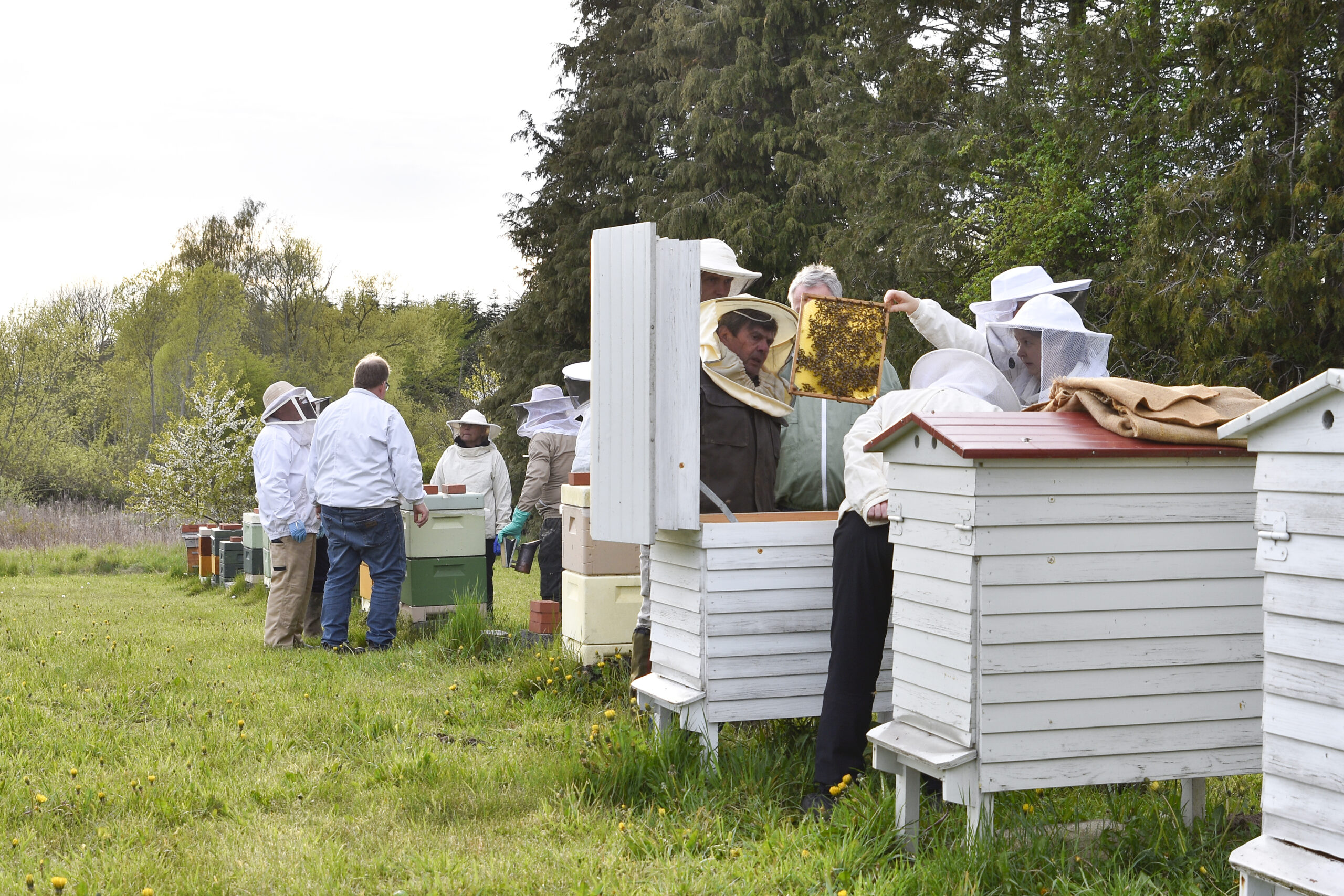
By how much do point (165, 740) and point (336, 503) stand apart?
8.44 feet

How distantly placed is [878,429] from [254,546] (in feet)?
26.0

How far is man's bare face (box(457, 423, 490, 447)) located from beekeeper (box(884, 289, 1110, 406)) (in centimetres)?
538

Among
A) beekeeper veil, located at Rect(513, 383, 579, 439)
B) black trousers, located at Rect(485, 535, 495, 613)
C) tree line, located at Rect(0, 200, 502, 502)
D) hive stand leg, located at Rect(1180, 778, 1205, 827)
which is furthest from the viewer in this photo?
tree line, located at Rect(0, 200, 502, 502)

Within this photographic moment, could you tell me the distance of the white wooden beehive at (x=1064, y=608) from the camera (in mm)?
3043

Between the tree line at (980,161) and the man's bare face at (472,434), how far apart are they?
23.2 ft

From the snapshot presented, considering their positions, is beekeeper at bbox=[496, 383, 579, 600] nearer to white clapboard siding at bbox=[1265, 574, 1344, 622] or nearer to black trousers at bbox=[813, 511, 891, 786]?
black trousers at bbox=[813, 511, 891, 786]

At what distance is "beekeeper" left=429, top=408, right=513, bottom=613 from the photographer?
29.8ft

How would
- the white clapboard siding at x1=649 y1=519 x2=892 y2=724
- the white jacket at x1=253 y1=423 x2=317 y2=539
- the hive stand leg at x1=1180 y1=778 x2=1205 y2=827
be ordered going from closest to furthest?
the hive stand leg at x1=1180 y1=778 x2=1205 y2=827, the white clapboard siding at x1=649 y1=519 x2=892 y2=724, the white jacket at x1=253 y1=423 x2=317 y2=539

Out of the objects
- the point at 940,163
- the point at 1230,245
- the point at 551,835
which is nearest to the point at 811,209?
the point at 940,163

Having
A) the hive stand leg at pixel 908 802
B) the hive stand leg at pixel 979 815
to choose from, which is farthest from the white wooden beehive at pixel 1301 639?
the hive stand leg at pixel 908 802

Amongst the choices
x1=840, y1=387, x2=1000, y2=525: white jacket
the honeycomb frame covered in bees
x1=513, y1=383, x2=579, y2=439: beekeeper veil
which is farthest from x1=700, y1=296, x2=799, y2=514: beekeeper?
x1=513, y1=383, x2=579, y2=439: beekeeper veil

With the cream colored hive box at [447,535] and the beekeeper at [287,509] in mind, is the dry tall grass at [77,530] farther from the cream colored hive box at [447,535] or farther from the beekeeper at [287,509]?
the cream colored hive box at [447,535]

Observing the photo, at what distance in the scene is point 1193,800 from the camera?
3596mm

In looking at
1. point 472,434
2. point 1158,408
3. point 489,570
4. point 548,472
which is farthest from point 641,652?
point 472,434
